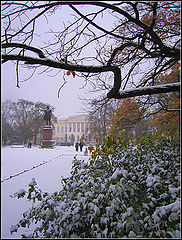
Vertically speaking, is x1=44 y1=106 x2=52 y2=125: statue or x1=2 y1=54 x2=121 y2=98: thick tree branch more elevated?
x1=44 y1=106 x2=52 y2=125: statue

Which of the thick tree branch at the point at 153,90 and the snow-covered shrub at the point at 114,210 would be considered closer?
the snow-covered shrub at the point at 114,210

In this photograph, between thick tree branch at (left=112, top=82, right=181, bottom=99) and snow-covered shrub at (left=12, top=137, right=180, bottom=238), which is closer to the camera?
snow-covered shrub at (left=12, top=137, right=180, bottom=238)

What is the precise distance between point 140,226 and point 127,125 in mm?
2162

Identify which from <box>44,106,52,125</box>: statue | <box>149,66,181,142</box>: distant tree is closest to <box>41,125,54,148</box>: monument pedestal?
<box>44,106,52,125</box>: statue

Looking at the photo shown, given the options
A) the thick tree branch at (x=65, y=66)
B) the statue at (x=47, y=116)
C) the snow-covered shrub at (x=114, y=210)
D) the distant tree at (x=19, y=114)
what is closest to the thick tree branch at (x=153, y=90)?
the thick tree branch at (x=65, y=66)

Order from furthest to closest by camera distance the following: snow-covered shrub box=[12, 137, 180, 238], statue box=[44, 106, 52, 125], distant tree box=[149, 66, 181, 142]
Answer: statue box=[44, 106, 52, 125] < distant tree box=[149, 66, 181, 142] < snow-covered shrub box=[12, 137, 180, 238]

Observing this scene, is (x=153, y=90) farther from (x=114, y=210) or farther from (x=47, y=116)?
(x=47, y=116)

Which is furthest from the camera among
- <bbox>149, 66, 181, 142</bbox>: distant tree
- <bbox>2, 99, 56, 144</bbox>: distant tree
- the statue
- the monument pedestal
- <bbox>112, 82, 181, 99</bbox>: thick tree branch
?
the statue

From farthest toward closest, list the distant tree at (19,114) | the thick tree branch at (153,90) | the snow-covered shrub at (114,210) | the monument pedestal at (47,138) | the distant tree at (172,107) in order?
1. the monument pedestal at (47,138)
2. the distant tree at (19,114)
3. the distant tree at (172,107)
4. the thick tree branch at (153,90)
5. the snow-covered shrub at (114,210)

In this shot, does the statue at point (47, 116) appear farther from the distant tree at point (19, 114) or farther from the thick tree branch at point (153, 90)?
the thick tree branch at point (153, 90)

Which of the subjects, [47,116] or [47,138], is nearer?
[47,138]

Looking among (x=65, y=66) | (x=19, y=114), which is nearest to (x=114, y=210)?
(x=65, y=66)

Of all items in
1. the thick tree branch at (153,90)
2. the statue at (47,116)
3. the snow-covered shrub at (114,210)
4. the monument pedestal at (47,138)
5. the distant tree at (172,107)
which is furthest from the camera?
the statue at (47,116)

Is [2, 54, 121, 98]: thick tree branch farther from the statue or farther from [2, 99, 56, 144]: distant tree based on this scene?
the statue
